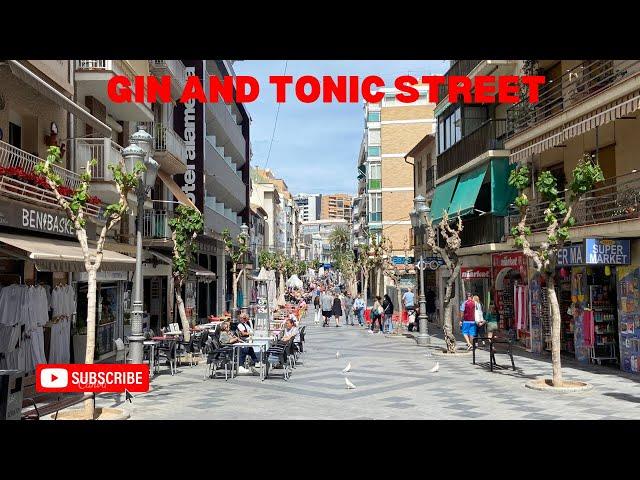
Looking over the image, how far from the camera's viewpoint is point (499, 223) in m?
22.7

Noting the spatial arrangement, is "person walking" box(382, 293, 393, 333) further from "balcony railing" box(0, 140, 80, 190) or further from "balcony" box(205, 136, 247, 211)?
"balcony railing" box(0, 140, 80, 190)

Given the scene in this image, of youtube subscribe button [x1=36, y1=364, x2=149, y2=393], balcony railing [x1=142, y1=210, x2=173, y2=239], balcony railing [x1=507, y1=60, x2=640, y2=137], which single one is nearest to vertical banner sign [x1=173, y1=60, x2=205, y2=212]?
balcony railing [x1=142, y1=210, x2=173, y2=239]

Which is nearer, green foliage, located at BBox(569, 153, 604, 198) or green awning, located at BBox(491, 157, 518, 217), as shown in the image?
green foliage, located at BBox(569, 153, 604, 198)

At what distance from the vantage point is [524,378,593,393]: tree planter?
12.9 m

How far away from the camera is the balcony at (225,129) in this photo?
122ft

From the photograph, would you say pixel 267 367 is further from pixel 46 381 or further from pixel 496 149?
pixel 496 149

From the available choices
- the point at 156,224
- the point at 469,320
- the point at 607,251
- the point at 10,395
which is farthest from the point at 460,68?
the point at 10,395

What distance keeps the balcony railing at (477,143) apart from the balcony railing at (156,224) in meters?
12.0

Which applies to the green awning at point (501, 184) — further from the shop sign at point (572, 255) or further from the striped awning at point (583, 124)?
the shop sign at point (572, 255)

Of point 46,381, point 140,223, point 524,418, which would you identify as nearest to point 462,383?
point 524,418

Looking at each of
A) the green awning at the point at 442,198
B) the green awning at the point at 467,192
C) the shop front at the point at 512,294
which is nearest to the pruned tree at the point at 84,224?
the shop front at the point at 512,294

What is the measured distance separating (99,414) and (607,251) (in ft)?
37.6

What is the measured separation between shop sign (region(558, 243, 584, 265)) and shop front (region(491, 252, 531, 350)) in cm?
392
